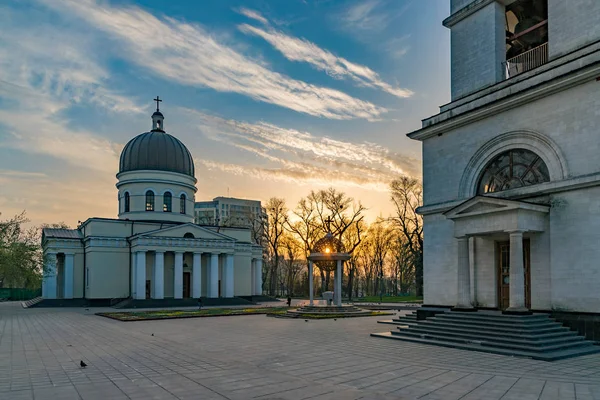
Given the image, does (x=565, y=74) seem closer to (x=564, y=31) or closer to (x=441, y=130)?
(x=564, y=31)

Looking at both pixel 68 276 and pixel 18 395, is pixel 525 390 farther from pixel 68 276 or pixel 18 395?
pixel 68 276

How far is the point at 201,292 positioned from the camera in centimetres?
4706

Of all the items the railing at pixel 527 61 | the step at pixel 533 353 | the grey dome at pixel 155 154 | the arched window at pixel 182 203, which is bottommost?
the step at pixel 533 353

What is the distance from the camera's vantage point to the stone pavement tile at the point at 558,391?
8.83m

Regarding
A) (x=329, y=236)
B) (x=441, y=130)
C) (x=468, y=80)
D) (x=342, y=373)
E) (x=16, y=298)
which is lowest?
(x=16, y=298)

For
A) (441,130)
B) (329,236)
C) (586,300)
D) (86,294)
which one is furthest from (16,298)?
(586,300)

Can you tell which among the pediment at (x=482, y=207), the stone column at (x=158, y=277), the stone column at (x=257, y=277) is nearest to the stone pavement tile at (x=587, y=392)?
the pediment at (x=482, y=207)

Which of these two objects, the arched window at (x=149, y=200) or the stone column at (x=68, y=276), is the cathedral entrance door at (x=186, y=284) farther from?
the stone column at (x=68, y=276)

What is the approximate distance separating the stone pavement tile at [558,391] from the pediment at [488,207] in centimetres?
716

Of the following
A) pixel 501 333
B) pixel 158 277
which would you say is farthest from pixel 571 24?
pixel 158 277

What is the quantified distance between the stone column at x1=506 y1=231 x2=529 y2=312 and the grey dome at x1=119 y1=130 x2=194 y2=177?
3988 cm

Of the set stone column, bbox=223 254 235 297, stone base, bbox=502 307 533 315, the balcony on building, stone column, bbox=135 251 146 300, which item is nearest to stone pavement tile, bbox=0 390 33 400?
stone base, bbox=502 307 533 315

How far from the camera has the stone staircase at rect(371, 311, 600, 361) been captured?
13633 millimetres

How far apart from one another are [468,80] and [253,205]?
122 meters
